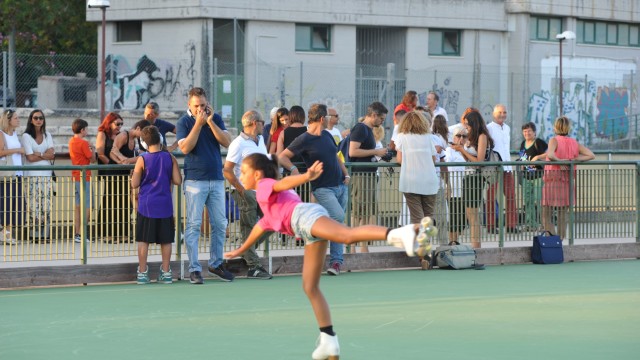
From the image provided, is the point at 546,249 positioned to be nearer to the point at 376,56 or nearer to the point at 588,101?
the point at 376,56

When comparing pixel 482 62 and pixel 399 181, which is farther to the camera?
pixel 482 62

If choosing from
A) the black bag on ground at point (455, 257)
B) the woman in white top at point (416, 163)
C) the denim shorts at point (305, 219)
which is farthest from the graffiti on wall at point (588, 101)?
the denim shorts at point (305, 219)

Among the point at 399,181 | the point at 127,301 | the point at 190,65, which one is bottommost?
the point at 127,301

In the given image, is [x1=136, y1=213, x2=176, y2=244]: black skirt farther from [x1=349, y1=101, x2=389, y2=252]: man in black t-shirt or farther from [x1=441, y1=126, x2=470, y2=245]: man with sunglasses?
[x1=441, y1=126, x2=470, y2=245]: man with sunglasses

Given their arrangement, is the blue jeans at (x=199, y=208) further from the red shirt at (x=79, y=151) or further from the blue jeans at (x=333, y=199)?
the red shirt at (x=79, y=151)

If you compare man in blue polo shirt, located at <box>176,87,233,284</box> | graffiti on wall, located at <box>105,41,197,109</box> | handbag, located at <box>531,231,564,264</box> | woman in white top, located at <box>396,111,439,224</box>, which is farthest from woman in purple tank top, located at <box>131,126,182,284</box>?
graffiti on wall, located at <box>105,41,197,109</box>

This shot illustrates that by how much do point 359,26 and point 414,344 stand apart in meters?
32.9

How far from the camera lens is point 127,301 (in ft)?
40.2

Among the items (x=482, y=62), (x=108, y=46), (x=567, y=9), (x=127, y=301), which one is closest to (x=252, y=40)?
(x=108, y=46)

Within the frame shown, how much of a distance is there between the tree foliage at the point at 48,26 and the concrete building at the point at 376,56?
425cm

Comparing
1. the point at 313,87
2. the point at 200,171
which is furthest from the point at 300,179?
the point at 313,87

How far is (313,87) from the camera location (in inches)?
1335

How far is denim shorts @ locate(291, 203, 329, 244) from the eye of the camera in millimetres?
8586

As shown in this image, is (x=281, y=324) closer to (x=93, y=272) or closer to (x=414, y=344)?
(x=414, y=344)
